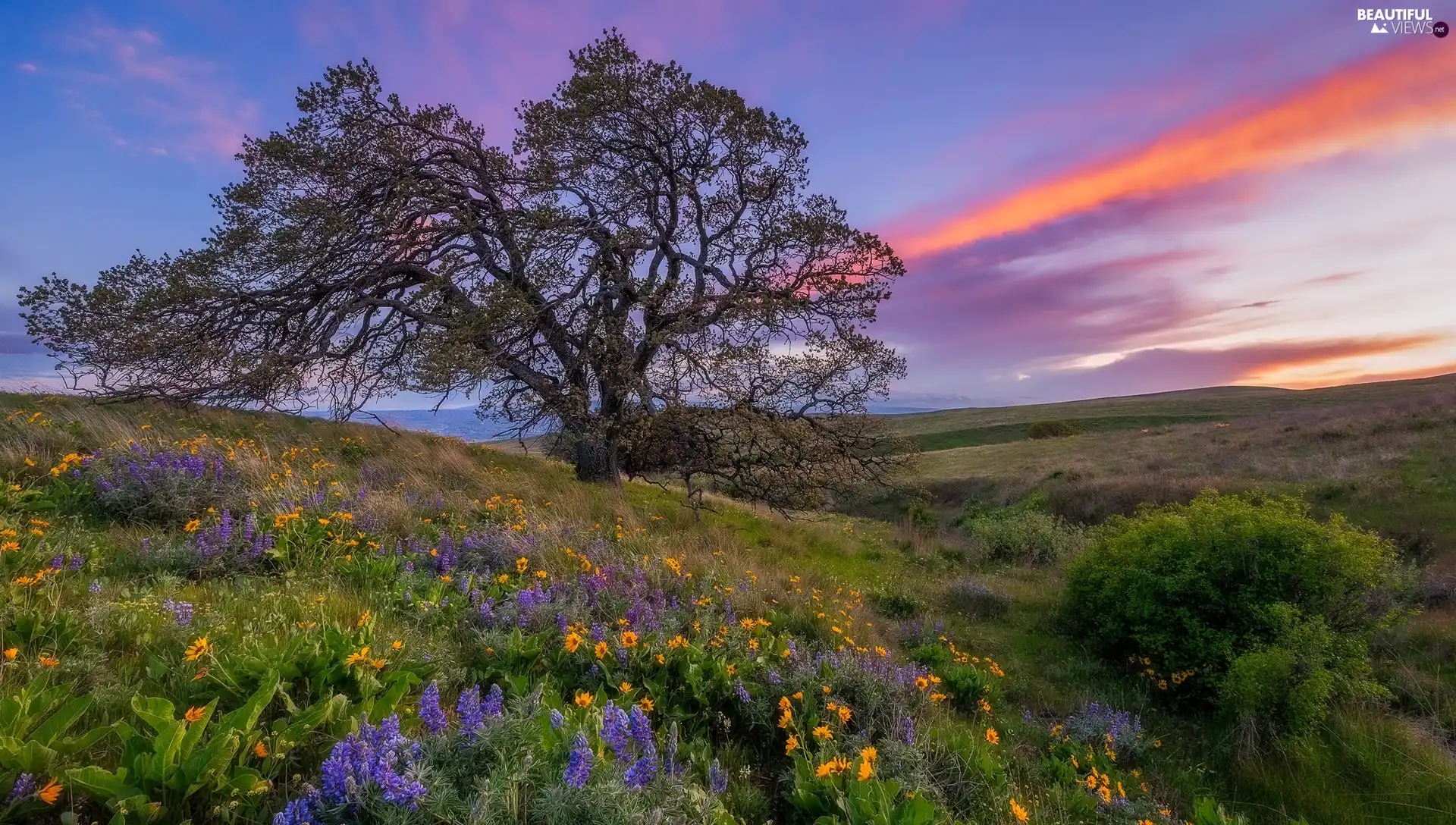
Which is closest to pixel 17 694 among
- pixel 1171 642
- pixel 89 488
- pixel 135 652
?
pixel 135 652

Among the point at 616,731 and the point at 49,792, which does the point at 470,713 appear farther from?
the point at 49,792

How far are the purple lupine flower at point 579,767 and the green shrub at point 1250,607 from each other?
604 cm

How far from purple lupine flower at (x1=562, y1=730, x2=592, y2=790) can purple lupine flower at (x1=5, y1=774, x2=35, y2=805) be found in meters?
1.64

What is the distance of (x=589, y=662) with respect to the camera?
385 cm

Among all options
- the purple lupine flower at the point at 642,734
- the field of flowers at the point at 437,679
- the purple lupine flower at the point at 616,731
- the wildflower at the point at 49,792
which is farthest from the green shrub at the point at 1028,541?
the wildflower at the point at 49,792

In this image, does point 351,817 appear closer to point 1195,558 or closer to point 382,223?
point 1195,558

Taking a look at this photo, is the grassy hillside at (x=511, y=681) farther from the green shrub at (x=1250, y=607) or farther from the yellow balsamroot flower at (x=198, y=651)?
the green shrub at (x=1250, y=607)

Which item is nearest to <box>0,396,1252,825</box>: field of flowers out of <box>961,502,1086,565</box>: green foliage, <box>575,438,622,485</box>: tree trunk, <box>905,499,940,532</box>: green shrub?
<box>575,438,622,485</box>: tree trunk

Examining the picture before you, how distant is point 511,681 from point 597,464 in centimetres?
1054

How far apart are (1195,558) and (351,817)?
8222 millimetres

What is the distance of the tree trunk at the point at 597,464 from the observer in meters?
13.3

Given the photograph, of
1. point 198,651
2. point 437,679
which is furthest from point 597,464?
point 198,651

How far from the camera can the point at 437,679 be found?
10.5 feet

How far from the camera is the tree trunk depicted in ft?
43.6
